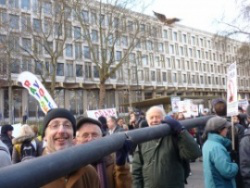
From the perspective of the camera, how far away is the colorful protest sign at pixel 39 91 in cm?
553

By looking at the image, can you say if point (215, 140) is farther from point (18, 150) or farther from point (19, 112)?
point (19, 112)

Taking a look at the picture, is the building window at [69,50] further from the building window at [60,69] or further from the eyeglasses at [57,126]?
the eyeglasses at [57,126]

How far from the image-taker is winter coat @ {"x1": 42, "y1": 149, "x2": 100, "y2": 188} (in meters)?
1.48

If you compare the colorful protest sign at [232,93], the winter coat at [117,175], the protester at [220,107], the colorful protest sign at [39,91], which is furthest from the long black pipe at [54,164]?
the colorful protest sign at [39,91]

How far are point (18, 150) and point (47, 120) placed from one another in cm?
313

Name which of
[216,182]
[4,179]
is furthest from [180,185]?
[4,179]

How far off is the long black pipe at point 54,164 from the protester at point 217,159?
2.12 metres

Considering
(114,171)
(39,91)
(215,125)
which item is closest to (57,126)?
(114,171)

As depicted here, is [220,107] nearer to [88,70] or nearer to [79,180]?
[79,180]

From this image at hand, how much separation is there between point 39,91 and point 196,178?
4.70 m

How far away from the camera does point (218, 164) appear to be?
3412mm

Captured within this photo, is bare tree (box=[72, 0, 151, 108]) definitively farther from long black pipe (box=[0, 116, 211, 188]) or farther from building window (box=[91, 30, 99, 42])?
long black pipe (box=[0, 116, 211, 188])

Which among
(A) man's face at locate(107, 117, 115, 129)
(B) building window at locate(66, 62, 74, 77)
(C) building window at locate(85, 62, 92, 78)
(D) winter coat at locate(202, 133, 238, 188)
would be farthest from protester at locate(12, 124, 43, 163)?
(C) building window at locate(85, 62, 92, 78)

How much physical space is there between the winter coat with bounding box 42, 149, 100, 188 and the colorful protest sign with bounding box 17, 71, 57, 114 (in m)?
3.90
